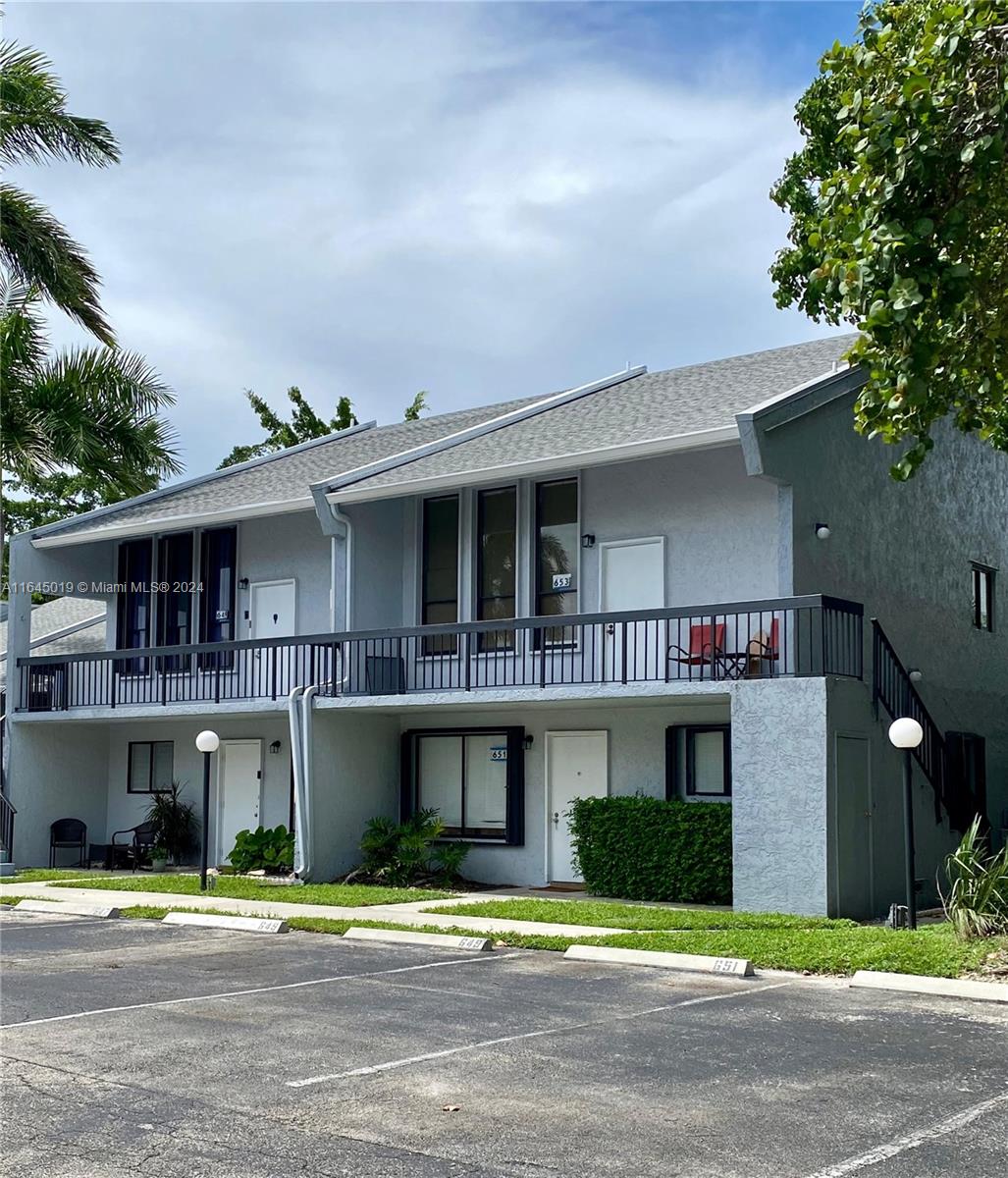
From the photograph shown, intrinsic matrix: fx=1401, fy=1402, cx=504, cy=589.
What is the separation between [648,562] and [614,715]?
230 centimetres

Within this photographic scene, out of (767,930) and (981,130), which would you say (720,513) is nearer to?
(767,930)

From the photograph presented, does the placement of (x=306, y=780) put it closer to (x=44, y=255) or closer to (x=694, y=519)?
(x=694, y=519)

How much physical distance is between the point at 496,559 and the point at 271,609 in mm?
4967

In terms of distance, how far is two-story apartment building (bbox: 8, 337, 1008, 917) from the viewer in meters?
17.3

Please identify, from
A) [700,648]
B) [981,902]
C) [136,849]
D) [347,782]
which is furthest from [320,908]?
[136,849]

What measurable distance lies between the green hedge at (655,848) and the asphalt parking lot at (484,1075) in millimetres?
5426

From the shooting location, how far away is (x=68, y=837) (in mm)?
25547

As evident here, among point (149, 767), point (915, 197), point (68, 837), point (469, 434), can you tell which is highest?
point (469, 434)

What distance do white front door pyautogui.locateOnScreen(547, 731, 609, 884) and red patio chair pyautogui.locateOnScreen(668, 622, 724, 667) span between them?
2.39 m

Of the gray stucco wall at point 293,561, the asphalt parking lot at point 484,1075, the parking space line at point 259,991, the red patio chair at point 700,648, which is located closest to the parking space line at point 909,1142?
the asphalt parking lot at point 484,1075

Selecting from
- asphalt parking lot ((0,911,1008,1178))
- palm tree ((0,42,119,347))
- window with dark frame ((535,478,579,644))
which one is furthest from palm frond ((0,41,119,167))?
asphalt parking lot ((0,911,1008,1178))

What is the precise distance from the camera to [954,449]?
23250 millimetres

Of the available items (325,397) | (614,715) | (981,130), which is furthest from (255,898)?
(325,397)

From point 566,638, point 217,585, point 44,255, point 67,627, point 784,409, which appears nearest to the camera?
point 784,409
